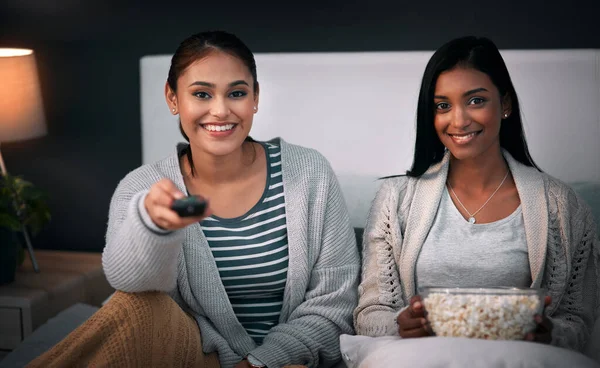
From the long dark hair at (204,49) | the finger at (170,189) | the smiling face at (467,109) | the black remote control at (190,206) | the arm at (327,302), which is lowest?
the arm at (327,302)

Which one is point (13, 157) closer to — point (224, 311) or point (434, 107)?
point (224, 311)

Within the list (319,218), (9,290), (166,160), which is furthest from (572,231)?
(9,290)

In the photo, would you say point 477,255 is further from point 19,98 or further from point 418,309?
point 19,98

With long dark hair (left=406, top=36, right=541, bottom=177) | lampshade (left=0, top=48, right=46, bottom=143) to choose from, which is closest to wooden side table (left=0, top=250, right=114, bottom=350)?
lampshade (left=0, top=48, right=46, bottom=143)

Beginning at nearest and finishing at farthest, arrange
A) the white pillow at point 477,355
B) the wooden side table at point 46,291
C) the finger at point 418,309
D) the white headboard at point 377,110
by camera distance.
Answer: the white pillow at point 477,355
the finger at point 418,309
the white headboard at point 377,110
the wooden side table at point 46,291

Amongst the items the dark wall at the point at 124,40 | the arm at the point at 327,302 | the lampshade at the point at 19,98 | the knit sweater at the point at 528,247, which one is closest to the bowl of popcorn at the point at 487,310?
the knit sweater at the point at 528,247

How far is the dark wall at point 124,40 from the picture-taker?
7.64 feet

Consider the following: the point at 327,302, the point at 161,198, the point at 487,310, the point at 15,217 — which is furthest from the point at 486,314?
the point at 15,217

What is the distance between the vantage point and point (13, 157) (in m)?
2.95

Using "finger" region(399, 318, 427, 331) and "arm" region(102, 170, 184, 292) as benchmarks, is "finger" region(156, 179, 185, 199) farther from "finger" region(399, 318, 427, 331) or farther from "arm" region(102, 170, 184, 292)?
"finger" region(399, 318, 427, 331)

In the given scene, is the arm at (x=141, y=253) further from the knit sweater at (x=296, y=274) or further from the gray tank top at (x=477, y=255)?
the gray tank top at (x=477, y=255)

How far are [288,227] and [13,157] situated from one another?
63.6 inches

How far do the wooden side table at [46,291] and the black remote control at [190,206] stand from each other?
1.14 m

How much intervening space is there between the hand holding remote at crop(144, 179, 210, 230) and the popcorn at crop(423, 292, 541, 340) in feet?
1.50
